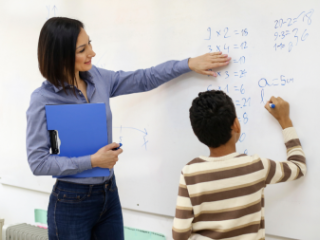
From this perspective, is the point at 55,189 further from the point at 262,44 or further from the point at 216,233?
the point at 262,44

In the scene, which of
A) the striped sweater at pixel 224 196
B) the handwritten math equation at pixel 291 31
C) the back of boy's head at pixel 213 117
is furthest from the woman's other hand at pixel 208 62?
the striped sweater at pixel 224 196

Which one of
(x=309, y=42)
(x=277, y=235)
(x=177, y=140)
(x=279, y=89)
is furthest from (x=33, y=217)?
(x=309, y=42)

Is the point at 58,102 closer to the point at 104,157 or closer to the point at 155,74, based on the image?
the point at 104,157

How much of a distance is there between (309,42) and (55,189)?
96 cm

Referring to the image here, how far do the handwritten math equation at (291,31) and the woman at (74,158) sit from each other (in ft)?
0.63

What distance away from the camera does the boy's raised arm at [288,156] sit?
88cm

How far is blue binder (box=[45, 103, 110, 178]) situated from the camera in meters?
1.01

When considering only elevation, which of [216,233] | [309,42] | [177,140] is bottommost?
[216,233]

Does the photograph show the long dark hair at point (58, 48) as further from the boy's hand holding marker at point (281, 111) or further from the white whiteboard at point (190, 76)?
the boy's hand holding marker at point (281, 111)

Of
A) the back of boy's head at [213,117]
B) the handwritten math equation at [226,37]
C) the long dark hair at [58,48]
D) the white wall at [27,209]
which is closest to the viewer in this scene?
the back of boy's head at [213,117]

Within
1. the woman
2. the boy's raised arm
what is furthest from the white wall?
the boy's raised arm

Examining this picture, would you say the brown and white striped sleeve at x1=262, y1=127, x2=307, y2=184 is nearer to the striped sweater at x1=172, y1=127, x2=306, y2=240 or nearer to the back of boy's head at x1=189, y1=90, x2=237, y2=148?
the striped sweater at x1=172, y1=127, x2=306, y2=240

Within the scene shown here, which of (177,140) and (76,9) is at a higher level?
(76,9)

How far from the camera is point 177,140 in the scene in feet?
4.34
